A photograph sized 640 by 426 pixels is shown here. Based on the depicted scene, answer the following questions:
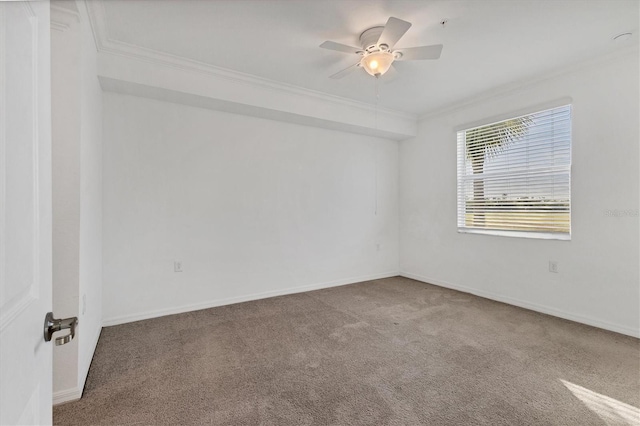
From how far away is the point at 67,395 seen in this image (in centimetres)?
185

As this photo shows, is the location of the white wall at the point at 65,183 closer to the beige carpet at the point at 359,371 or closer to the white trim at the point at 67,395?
the white trim at the point at 67,395

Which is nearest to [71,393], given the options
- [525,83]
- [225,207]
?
[225,207]

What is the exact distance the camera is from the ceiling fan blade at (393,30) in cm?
203

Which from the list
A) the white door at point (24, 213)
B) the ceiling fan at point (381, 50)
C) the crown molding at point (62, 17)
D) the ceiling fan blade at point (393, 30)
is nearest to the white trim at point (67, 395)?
the white door at point (24, 213)

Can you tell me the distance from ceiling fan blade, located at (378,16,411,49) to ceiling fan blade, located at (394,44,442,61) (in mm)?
159

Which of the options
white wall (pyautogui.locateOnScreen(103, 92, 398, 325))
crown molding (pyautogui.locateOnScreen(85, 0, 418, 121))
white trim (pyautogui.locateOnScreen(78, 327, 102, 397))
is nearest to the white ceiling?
crown molding (pyautogui.locateOnScreen(85, 0, 418, 121))

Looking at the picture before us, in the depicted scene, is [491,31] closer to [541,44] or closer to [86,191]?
[541,44]

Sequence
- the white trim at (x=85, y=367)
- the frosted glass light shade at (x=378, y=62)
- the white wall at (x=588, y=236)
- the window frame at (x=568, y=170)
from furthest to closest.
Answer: the window frame at (x=568, y=170) → the white wall at (x=588, y=236) → the frosted glass light shade at (x=378, y=62) → the white trim at (x=85, y=367)

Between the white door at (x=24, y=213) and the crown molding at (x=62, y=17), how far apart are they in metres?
1.49

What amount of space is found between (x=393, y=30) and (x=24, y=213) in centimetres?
230

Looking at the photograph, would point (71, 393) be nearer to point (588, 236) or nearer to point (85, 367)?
point (85, 367)

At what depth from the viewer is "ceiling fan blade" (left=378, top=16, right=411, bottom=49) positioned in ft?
6.65

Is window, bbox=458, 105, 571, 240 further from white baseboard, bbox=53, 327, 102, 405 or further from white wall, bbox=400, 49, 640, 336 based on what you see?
white baseboard, bbox=53, 327, 102, 405

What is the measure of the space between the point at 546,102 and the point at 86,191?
448 cm
